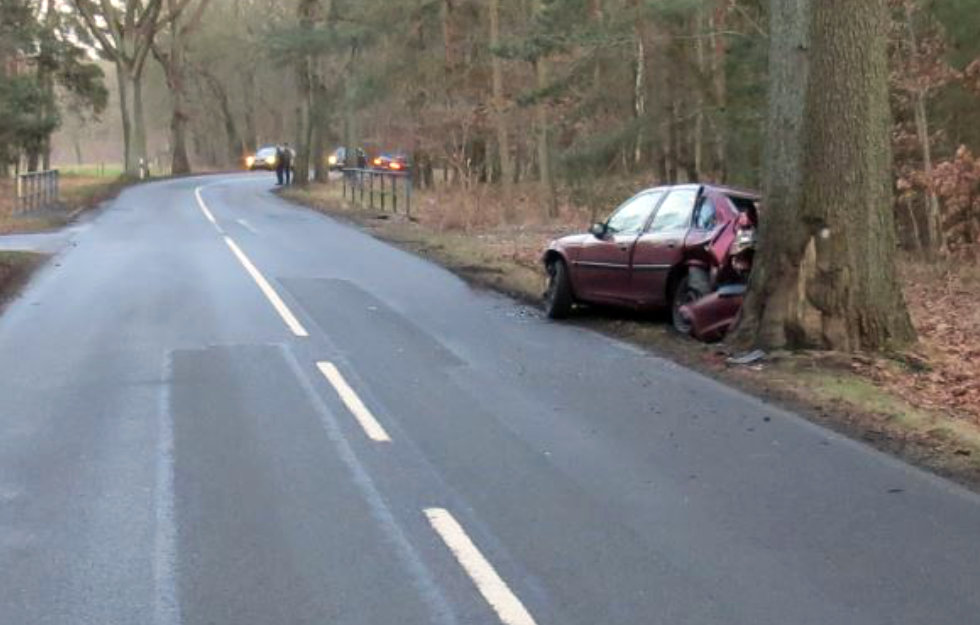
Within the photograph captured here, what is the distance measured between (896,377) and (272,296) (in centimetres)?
824

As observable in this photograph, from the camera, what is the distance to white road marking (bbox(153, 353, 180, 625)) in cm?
488

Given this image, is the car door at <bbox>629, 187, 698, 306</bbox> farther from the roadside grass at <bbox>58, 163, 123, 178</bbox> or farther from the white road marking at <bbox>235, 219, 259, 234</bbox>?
the roadside grass at <bbox>58, 163, 123, 178</bbox>

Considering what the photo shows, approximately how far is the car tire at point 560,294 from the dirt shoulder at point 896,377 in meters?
0.21

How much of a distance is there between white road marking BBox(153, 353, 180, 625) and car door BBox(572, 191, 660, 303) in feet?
19.5

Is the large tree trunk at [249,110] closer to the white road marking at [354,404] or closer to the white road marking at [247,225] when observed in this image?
the white road marking at [247,225]

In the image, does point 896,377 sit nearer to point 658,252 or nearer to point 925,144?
point 658,252

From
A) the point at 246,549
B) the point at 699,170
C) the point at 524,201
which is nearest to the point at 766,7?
the point at 699,170

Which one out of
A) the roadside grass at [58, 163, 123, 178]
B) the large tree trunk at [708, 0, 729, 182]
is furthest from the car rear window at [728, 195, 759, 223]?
the roadside grass at [58, 163, 123, 178]

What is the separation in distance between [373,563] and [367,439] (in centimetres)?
243

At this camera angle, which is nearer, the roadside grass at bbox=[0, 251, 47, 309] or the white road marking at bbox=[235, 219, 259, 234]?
the roadside grass at bbox=[0, 251, 47, 309]

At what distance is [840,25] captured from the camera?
10.6 metres

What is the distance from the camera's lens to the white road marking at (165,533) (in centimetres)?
488

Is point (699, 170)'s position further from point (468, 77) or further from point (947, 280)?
point (947, 280)

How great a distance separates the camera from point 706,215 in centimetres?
1232
